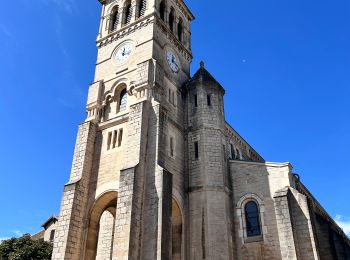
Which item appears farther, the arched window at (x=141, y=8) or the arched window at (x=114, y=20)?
the arched window at (x=114, y=20)

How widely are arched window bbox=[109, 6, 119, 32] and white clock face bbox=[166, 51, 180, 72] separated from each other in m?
5.58

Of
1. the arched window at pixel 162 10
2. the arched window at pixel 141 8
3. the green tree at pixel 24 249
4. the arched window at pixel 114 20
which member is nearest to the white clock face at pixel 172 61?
the arched window at pixel 162 10

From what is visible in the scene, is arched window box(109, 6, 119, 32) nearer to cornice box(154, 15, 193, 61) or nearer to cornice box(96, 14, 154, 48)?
cornice box(96, 14, 154, 48)

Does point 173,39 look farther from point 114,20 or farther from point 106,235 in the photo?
point 106,235

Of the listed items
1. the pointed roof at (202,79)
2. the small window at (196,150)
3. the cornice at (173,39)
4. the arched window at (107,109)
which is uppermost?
the cornice at (173,39)

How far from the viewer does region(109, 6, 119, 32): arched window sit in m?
29.1

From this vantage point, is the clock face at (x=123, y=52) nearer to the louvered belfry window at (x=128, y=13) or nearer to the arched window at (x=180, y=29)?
the louvered belfry window at (x=128, y=13)

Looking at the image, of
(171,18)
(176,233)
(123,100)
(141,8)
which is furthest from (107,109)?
(171,18)

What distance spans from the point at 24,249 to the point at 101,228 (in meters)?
7.20

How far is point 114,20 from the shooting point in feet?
98.3

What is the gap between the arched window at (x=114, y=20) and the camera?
2908 centimetres

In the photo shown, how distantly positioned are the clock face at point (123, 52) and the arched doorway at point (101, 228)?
9.98 m

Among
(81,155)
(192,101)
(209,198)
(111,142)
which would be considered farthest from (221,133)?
(81,155)

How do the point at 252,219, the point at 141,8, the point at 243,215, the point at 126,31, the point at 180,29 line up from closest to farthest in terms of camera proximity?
the point at 252,219 < the point at 243,215 < the point at 126,31 < the point at 141,8 < the point at 180,29
